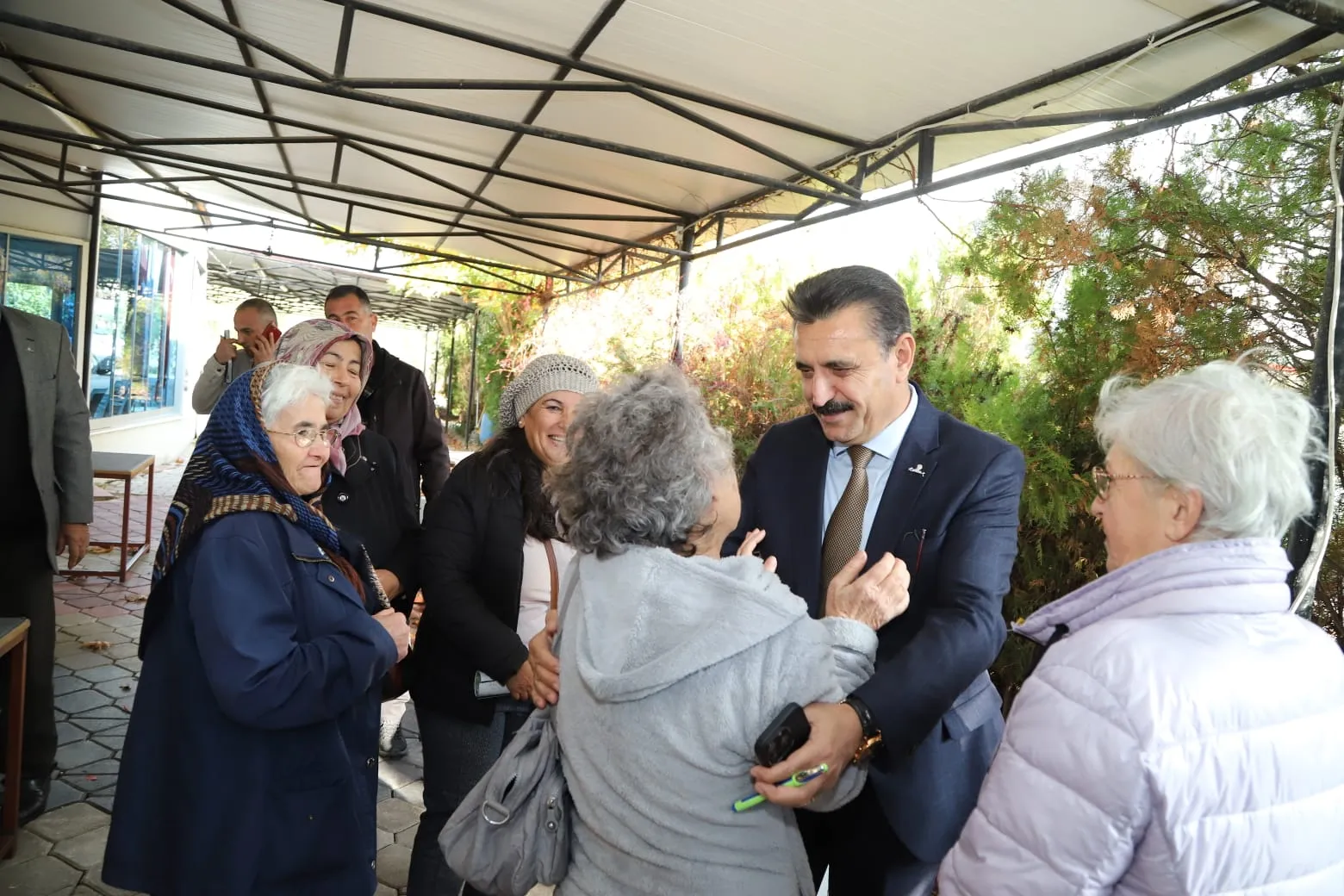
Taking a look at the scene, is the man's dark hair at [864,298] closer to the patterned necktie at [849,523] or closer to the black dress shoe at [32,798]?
the patterned necktie at [849,523]

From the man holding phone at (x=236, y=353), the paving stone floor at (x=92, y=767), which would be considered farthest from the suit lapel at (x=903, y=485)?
the man holding phone at (x=236, y=353)

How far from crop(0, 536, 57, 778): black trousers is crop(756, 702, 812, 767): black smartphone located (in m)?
3.31

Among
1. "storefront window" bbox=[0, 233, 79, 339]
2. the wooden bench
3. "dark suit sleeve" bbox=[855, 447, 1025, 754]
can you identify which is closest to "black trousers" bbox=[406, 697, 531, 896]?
"dark suit sleeve" bbox=[855, 447, 1025, 754]

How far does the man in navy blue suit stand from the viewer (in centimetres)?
174

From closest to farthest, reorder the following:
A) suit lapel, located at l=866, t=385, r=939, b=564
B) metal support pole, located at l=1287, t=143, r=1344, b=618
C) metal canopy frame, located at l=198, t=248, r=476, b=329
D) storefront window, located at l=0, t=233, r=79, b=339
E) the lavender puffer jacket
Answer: the lavender puffer jacket < suit lapel, located at l=866, t=385, r=939, b=564 < metal support pole, located at l=1287, t=143, r=1344, b=618 < storefront window, located at l=0, t=233, r=79, b=339 < metal canopy frame, located at l=198, t=248, r=476, b=329

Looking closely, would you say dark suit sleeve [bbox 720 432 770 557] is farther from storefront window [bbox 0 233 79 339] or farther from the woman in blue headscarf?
storefront window [bbox 0 233 79 339]

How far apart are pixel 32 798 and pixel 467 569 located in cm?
238

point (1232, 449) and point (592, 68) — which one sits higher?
point (592, 68)

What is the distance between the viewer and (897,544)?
1.96 metres

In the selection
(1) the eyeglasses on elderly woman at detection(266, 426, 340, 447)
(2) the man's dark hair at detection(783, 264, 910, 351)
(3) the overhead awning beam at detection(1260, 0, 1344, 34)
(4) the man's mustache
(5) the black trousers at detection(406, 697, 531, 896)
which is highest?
(3) the overhead awning beam at detection(1260, 0, 1344, 34)

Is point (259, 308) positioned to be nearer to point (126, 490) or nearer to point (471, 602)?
point (126, 490)

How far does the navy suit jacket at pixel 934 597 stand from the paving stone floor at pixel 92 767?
7.15ft

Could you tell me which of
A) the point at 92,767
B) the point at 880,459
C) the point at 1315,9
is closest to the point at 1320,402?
the point at 1315,9

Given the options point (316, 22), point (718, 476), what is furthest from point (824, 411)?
point (316, 22)
